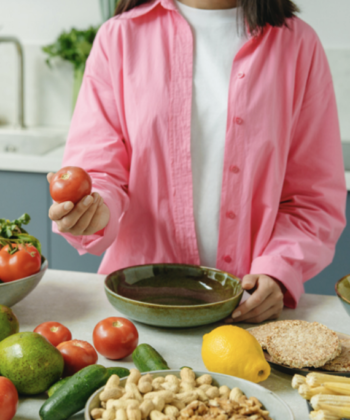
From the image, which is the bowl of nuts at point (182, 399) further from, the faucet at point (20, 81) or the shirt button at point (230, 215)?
the faucet at point (20, 81)

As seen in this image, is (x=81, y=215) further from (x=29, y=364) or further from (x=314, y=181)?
(x=314, y=181)

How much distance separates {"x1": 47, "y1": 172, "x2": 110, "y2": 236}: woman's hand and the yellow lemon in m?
0.34

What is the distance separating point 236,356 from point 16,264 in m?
0.45

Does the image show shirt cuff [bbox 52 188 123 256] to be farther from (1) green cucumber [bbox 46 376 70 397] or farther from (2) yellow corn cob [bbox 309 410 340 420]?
(2) yellow corn cob [bbox 309 410 340 420]

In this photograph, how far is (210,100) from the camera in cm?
114

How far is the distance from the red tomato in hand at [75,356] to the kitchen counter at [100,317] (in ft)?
0.17

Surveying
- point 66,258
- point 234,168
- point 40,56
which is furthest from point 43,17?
point 234,168

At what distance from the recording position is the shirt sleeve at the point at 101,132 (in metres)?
1.13

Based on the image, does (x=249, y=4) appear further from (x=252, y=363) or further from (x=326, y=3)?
(x=326, y=3)

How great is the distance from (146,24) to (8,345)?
0.81m

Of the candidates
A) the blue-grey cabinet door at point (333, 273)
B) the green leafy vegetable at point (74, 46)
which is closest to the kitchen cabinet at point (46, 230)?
the blue-grey cabinet door at point (333, 273)

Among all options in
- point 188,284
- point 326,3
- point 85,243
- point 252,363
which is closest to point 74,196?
point 85,243

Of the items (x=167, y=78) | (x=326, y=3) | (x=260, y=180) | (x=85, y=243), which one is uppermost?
(x=326, y=3)

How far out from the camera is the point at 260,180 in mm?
1155
